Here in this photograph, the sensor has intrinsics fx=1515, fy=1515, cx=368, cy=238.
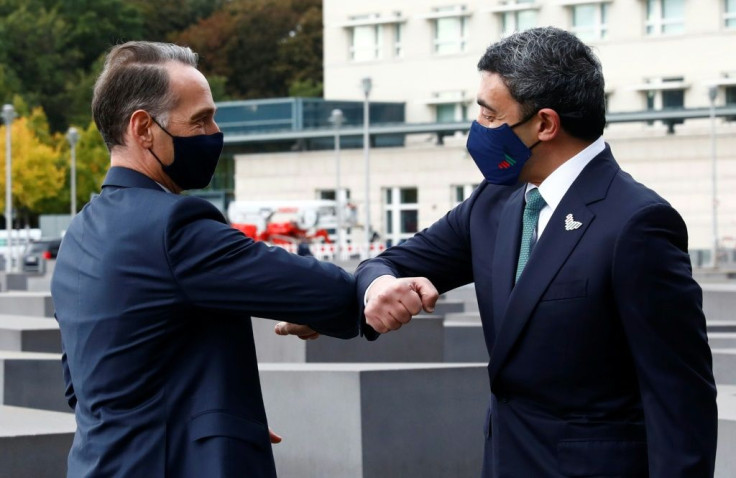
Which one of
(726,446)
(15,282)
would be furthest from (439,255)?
(15,282)

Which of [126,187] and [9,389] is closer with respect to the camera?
[126,187]

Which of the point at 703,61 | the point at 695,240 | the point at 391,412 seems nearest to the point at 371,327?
the point at 391,412

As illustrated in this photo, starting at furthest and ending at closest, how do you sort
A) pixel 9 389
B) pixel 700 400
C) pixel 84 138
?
pixel 84 138 → pixel 9 389 → pixel 700 400

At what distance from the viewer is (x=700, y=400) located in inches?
149

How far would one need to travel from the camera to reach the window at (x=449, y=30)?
74688 millimetres

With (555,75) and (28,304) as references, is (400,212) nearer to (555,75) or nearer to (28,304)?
(28,304)

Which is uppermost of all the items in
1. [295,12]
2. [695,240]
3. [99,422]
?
[295,12]

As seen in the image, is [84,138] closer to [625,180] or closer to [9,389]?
[9,389]

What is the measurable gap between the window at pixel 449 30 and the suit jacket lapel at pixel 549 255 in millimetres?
71019

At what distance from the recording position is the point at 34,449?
6594 millimetres

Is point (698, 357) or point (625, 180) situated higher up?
point (625, 180)

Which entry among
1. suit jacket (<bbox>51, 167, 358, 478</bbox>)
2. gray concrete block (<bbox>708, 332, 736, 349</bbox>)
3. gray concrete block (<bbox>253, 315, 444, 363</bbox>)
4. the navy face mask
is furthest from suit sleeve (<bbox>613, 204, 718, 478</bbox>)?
gray concrete block (<bbox>708, 332, 736, 349</bbox>)

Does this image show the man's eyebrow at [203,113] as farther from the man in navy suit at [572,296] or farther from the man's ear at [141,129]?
the man in navy suit at [572,296]

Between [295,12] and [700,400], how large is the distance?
98.1 meters
